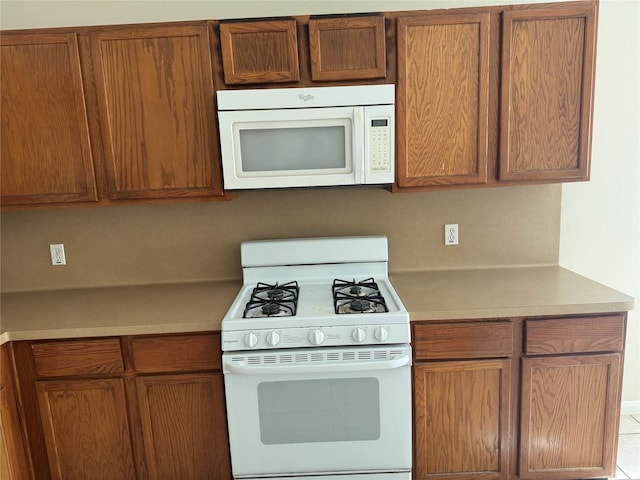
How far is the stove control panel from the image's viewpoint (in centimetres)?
160

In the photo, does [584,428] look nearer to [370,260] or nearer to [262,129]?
[370,260]

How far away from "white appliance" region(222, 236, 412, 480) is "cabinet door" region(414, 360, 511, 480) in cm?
9

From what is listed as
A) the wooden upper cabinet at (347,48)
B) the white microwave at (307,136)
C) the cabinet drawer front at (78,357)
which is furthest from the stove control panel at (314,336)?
the wooden upper cabinet at (347,48)

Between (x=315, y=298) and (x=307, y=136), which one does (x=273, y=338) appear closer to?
(x=315, y=298)

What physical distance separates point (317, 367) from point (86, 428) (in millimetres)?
994

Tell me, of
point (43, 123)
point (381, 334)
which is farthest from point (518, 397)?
point (43, 123)

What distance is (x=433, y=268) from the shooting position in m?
2.23

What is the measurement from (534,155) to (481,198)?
15.3 inches

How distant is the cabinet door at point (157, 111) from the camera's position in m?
1.75

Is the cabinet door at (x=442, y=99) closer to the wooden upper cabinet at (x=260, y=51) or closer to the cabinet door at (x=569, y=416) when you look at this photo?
the wooden upper cabinet at (x=260, y=51)

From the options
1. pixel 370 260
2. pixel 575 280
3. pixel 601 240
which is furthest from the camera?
pixel 601 240

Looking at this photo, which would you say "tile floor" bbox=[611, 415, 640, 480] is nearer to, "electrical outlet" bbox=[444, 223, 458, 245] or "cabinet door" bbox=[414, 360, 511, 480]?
"cabinet door" bbox=[414, 360, 511, 480]

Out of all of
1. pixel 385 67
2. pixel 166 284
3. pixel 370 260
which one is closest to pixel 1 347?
pixel 166 284

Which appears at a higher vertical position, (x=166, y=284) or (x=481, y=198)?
(x=481, y=198)
